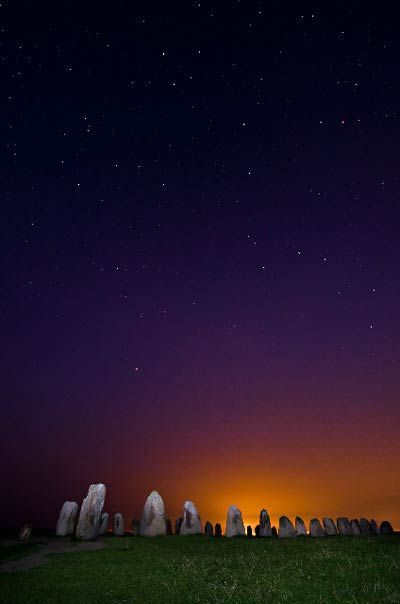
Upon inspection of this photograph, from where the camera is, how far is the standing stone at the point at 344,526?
31.1 m

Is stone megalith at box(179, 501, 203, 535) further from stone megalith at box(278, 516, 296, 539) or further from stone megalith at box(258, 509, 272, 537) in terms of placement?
stone megalith at box(278, 516, 296, 539)

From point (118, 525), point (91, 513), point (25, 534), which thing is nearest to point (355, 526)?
point (118, 525)

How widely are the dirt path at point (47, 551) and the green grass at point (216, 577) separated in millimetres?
942

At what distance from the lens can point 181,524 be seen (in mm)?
33094

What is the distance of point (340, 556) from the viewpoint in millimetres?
16203

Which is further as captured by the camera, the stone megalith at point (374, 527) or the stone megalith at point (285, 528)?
the stone megalith at point (374, 527)

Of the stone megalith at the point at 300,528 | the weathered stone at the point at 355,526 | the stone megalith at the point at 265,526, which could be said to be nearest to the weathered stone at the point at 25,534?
the stone megalith at the point at 265,526

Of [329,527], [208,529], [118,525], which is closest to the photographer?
[329,527]

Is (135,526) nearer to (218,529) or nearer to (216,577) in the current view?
(218,529)

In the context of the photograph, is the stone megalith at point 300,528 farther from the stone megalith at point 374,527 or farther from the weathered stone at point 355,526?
the stone megalith at point 374,527

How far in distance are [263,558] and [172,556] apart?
505 cm

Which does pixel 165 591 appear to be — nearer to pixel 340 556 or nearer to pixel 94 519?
pixel 340 556

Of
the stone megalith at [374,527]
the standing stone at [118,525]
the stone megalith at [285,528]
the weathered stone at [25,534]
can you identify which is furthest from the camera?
the standing stone at [118,525]

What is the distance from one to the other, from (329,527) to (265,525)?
4683 mm
